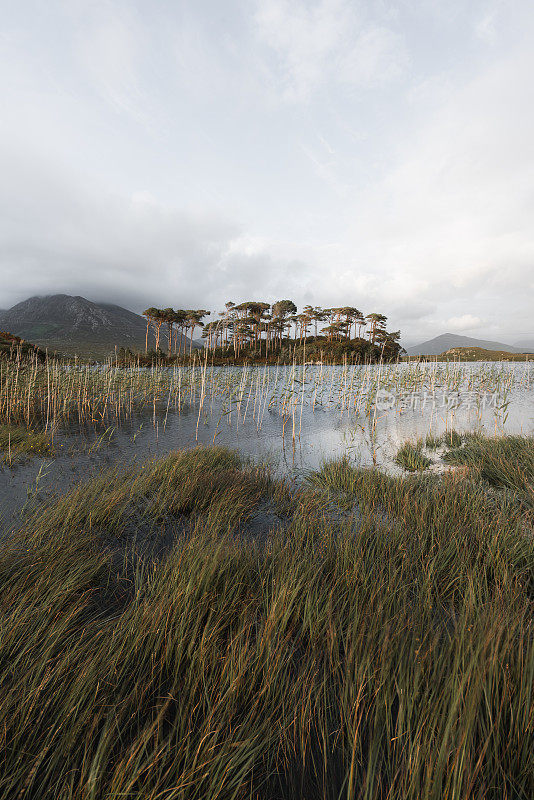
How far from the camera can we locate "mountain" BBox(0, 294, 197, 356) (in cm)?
11444

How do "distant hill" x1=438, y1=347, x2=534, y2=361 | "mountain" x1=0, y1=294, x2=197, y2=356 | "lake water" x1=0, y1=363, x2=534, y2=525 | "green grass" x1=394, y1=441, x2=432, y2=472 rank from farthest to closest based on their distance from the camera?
"mountain" x1=0, y1=294, x2=197, y2=356, "distant hill" x1=438, y1=347, x2=534, y2=361, "green grass" x1=394, y1=441, x2=432, y2=472, "lake water" x1=0, y1=363, x2=534, y2=525

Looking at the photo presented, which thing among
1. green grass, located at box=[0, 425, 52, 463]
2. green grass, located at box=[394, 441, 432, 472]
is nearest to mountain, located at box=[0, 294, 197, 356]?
green grass, located at box=[0, 425, 52, 463]

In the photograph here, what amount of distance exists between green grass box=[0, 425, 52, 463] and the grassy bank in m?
4.03

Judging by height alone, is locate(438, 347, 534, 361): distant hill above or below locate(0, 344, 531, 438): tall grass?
above

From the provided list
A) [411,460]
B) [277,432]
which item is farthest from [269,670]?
[277,432]

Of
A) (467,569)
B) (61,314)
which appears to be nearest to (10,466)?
(467,569)

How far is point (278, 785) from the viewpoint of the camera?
122 cm

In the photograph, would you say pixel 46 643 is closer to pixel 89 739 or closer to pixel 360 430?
pixel 89 739

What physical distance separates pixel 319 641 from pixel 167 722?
3.00 feet

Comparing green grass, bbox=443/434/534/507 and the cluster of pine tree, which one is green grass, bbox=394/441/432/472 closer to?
green grass, bbox=443/434/534/507

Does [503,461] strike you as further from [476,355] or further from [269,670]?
[476,355]

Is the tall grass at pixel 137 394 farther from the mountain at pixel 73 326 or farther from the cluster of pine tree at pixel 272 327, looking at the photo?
the mountain at pixel 73 326

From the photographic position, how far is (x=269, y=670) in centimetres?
142

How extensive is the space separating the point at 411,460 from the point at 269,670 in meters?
5.83
